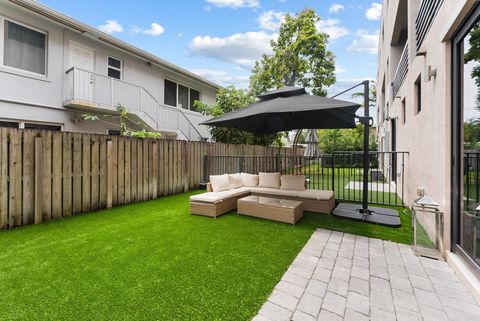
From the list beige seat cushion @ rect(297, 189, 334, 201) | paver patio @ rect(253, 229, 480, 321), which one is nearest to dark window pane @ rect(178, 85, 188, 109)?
beige seat cushion @ rect(297, 189, 334, 201)

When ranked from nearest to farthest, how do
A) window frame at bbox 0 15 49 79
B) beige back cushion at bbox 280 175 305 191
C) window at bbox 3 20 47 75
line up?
beige back cushion at bbox 280 175 305 191, window frame at bbox 0 15 49 79, window at bbox 3 20 47 75

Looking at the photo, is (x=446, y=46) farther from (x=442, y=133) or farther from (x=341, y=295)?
(x=341, y=295)

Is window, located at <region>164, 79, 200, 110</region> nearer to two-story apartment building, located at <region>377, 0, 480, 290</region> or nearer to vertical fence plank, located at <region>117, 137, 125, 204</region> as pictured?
vertical fence plank, located at <region>117, 137, 125, 204</region>

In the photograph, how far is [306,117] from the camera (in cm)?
617

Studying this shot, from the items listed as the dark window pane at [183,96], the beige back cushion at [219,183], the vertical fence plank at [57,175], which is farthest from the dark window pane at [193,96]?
the vertical fence plank at [57,175]

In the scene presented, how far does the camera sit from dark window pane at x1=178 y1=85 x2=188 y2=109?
512 inches

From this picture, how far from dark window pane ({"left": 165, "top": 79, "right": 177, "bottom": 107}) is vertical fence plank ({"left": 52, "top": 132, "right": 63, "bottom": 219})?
25.8 ft

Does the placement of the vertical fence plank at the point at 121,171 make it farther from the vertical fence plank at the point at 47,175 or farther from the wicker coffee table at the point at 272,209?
the wicker coffee table at the point at 272,209

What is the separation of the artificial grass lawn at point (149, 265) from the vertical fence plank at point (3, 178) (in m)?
0.30

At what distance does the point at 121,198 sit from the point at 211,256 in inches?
161

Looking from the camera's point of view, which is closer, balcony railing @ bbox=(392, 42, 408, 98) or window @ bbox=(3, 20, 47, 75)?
balcony railing @ bbox=(392, 42, 408, 98)

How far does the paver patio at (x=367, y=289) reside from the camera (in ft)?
6.68

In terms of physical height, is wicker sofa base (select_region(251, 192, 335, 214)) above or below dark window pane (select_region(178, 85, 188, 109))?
below

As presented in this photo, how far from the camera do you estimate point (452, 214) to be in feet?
9.68
